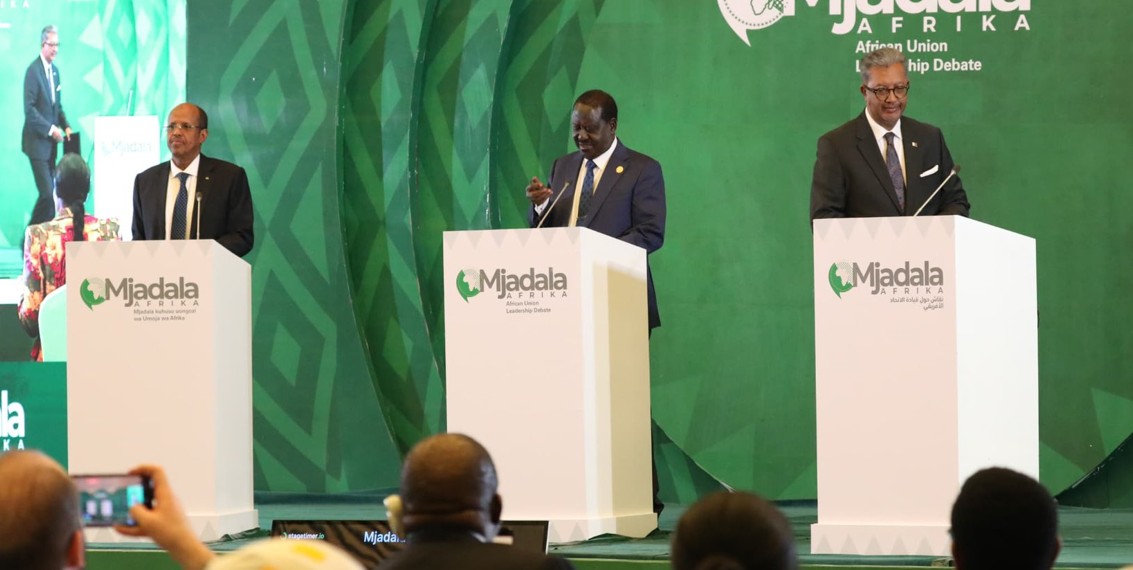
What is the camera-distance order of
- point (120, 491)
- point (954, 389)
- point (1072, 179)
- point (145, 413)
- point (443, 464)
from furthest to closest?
point (1072, 179) < point (145, 413) < point (954, 389) < point (443, 464) < point (120, 491)

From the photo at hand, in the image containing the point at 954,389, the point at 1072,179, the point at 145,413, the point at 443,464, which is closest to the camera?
the point at 443,464

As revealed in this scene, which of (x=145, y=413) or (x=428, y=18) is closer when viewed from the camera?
(x=145, y=413)

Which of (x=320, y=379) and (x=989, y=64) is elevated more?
(x=989, y=64)

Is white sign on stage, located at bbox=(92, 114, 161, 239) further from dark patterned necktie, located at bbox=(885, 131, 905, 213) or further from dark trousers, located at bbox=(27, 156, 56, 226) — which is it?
dark patterned necktie, located at bbox=(885, 131, 905, 213)

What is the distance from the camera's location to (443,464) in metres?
2.71

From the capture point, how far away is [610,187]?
6.04 m

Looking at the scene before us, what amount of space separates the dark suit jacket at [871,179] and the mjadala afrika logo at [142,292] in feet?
7.09

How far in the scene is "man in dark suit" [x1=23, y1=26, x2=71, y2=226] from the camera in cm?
791

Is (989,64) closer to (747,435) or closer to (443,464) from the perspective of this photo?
(747,435)

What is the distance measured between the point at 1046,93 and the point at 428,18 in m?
2.82

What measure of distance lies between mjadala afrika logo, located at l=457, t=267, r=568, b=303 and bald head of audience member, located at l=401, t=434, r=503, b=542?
2.75 m

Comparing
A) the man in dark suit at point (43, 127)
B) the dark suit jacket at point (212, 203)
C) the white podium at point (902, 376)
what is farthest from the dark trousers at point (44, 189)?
the white podium at point (902, 376)

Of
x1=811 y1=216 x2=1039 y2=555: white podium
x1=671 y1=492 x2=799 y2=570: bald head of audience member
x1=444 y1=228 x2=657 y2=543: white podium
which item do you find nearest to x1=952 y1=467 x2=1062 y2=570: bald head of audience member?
x1=671 y1=492 x2=799 y2=570: bald head of audience member

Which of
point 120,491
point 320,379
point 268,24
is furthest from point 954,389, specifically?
point 268,24
